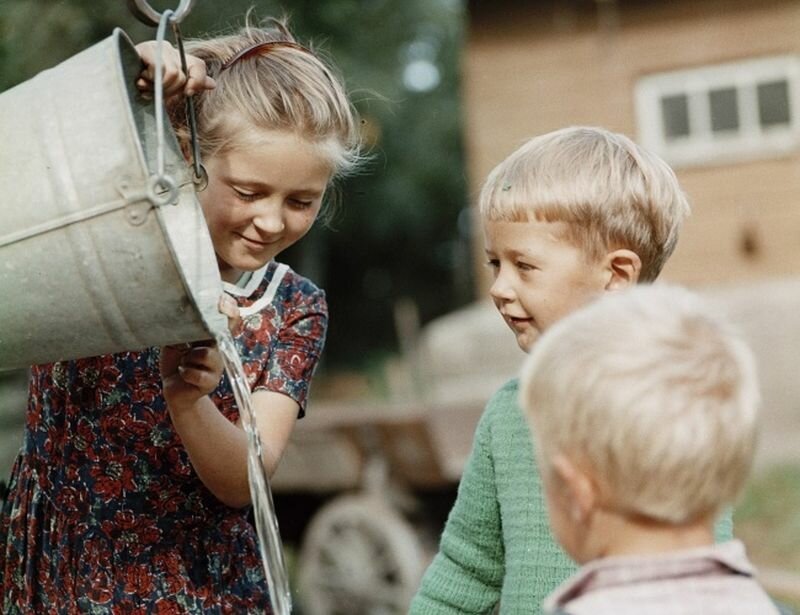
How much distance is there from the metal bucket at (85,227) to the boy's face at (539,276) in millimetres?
480

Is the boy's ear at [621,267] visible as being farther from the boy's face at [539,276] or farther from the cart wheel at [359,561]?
the cart wheel at [359,561]

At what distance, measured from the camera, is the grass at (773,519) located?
24.1 feet

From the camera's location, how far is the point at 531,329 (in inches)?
80.6

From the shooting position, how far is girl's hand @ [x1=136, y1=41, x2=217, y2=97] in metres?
1.87

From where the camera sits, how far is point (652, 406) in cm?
138

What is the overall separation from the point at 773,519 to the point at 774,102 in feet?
13.2

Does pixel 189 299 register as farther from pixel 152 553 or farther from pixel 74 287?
pixel 152 553

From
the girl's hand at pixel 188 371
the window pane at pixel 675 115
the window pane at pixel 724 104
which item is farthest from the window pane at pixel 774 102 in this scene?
the girl's hand at pixel 188 371

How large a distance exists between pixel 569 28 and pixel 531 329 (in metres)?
9.02

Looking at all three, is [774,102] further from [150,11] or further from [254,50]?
[150,11]

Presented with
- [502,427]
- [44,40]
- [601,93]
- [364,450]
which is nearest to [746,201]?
[601,93]

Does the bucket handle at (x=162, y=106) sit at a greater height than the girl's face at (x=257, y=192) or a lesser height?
greater

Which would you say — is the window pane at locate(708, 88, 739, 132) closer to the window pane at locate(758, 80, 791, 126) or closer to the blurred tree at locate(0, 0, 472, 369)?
the window pane at locate(758, 80, 791, 126)

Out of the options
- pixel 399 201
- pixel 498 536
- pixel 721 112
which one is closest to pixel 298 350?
pixel 498 536
